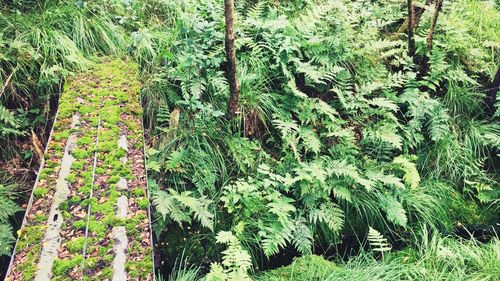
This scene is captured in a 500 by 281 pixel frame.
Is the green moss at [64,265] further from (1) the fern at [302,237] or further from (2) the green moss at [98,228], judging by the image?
(1) the fern at [302,237]

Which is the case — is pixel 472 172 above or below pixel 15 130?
below

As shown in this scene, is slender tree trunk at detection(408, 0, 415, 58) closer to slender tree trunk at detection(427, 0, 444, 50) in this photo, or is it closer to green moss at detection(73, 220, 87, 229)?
slender tree trunk at detection(427, 0, 444, 50)

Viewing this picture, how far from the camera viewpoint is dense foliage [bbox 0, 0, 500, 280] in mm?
3936

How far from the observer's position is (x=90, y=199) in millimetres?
2867

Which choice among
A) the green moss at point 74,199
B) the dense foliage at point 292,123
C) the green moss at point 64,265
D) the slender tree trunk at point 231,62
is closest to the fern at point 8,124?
the dense foliage at point 292,123

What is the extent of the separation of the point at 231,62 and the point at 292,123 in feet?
3.34

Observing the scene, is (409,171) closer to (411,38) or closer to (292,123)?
(292,123)

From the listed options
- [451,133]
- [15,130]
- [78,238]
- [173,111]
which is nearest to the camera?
[78,238]

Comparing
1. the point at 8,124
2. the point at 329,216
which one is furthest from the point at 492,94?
the point at 8,124

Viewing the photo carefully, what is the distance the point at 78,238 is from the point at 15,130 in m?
1.79

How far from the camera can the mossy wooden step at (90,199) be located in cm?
246

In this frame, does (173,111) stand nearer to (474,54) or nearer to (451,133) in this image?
(451,133)

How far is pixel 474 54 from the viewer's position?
210 inches

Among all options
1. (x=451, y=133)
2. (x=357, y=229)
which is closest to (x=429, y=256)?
(x=357, y=229)
